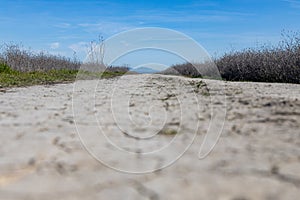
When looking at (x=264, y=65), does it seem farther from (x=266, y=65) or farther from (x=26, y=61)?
(x=26, y=61)

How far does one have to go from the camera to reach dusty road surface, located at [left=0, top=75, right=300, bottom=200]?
6.02 ft

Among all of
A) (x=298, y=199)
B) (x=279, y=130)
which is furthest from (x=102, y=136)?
(x=298, y=199)

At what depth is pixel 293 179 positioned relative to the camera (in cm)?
193

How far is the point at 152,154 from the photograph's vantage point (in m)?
2.49

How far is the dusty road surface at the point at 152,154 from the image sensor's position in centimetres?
184

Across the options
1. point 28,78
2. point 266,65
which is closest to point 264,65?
point 266,65

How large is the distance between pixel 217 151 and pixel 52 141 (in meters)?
1.11

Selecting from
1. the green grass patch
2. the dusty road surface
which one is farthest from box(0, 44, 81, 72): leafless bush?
the dusty road surface

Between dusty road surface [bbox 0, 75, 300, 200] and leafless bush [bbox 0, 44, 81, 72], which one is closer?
dusty road surface [bbox 0, 75, 300, 200]

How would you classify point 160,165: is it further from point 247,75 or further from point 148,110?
point 247,75

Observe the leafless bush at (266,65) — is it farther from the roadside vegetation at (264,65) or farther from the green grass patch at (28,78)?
the green grass patch at (28,78)

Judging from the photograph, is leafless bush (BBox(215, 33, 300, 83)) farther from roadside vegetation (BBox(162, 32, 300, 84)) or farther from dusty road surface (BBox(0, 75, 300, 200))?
dusty road surface (BBox(0, 75, 300, 200))

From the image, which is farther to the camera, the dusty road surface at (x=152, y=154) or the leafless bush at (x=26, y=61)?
the leafless bush at (x=26, y=61)

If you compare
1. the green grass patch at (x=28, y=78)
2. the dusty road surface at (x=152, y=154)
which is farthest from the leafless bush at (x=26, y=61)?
the dusty road surface at (x=152, y=154)
